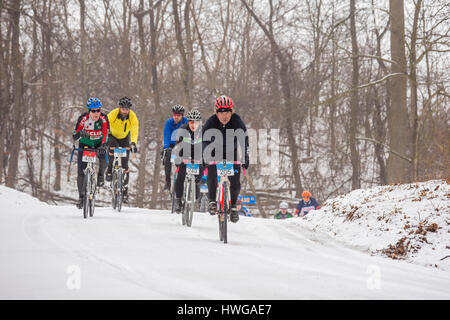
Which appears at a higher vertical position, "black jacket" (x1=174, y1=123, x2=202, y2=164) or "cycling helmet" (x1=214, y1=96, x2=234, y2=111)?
"cycling helmet" (x1=214, y1=96, x2=234, y2=111)

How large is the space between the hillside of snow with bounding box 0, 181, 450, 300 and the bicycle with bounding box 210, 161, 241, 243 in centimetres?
31

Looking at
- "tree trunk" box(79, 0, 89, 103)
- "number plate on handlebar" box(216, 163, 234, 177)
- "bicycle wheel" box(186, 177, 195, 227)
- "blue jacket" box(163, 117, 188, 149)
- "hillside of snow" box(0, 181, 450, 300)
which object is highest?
"tree trunk" box(79, 0, 89, 103)

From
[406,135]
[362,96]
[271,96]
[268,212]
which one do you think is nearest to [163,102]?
[271,96]

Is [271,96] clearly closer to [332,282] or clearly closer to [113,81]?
[113,81]

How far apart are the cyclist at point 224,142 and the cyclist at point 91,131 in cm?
289

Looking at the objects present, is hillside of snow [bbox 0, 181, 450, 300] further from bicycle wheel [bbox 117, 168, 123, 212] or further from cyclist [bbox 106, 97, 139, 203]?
cyclist [bbox 106, 97, 139, 203]

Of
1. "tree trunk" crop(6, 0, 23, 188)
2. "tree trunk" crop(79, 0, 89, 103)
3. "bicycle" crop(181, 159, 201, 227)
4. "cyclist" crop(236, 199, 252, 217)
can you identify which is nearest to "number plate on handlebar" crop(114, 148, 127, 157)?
"bicycle" crop(181, 159, 201, 227)

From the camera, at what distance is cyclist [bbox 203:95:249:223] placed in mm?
7531

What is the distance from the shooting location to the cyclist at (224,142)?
7531 mm

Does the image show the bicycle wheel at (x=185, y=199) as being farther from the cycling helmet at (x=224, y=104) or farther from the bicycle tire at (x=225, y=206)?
the cycling helmet at (x=224, y=104)

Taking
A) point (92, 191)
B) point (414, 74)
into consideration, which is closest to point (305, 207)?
point (414, 74)
